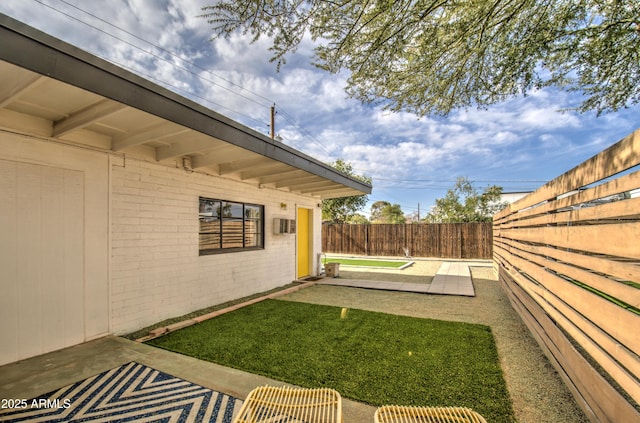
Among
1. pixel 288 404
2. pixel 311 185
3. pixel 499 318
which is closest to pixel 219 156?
pixel 311 185

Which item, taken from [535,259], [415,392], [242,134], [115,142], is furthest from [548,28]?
[115,142]

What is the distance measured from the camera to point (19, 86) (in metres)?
2.40

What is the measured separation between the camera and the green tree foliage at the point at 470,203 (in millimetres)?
18766

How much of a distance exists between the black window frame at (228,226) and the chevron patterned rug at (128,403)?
2.83 meters

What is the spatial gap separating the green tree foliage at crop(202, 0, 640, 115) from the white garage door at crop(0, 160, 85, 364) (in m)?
2.54

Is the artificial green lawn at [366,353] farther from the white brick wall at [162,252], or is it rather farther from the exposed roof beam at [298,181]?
the exposed roof beam at [298,181]

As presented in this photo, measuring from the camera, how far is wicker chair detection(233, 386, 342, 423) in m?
1.77

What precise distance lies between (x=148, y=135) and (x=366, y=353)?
3.61 meters

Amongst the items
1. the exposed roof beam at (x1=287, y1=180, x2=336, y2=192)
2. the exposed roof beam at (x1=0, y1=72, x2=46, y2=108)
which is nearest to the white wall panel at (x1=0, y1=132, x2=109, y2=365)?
the exposed roof beam at (x1=0, y1=72, x2=46, y2=108)

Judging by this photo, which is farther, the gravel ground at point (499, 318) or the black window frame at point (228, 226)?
the black window frame at point (228, 226)

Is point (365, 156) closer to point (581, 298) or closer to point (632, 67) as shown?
point (632, 67)

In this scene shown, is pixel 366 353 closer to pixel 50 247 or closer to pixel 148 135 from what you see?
pixel 148 135

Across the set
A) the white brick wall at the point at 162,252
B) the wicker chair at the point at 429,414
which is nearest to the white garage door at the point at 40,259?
the white brick wall at the point at 162,252

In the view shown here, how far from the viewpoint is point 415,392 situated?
98.7 inches
